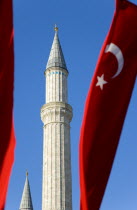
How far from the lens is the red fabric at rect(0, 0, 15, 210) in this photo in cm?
1021

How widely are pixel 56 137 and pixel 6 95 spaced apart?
89.1 ft

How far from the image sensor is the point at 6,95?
420 inches

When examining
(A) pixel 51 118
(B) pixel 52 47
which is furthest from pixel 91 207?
(B) pixel 52 47

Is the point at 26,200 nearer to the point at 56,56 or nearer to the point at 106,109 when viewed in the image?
the point at 56,56

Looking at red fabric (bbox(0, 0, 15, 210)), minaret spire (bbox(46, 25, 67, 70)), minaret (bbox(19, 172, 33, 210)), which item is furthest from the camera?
minaret (bbox(19, 172, 33, 210))

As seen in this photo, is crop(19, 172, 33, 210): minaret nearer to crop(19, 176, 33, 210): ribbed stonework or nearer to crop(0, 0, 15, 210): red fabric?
crop(19, 176, 33, 210): ribbed stonework

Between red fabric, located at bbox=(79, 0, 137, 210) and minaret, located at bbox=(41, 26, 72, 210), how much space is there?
2544cm

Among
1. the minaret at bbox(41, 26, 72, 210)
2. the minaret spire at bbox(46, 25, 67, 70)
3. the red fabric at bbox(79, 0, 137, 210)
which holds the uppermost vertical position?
the minaret spire at bbox(46, 25, 67, 70)

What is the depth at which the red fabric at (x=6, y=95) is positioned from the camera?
1021 cm

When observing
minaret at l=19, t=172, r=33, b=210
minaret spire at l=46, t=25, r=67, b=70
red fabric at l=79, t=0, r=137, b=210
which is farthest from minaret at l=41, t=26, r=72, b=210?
red fabric at l=79, t=0, r=137, b=210

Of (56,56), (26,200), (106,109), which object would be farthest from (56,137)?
(106,109)

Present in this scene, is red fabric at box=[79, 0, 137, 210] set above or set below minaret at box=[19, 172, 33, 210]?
below

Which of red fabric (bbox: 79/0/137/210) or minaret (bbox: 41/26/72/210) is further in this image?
minaret (bbox: 41/26/72/210)

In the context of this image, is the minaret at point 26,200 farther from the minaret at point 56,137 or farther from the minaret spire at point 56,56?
the minaret spire at point 56,56
